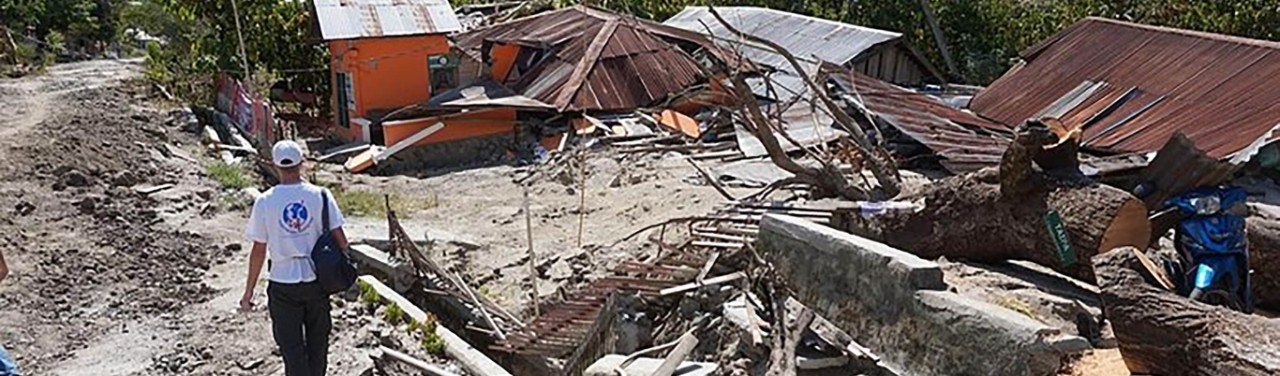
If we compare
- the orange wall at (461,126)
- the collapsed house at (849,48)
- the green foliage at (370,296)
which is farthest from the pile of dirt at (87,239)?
the collapsed house at (849,48)

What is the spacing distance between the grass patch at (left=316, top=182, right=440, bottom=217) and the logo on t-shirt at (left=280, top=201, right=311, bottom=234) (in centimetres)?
815

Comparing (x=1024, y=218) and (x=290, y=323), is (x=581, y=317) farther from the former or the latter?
(x=1024, y=218)

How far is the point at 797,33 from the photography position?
21547mm

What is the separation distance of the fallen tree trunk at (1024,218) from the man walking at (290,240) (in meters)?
4.65

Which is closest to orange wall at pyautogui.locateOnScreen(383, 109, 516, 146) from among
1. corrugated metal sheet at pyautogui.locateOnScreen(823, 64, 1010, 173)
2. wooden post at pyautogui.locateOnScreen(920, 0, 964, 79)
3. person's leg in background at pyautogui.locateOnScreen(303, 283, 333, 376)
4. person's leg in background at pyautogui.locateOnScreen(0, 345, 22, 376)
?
corrugated metal sheet at pyautogui.locateOnScreen(823, 64, 1010, 173)

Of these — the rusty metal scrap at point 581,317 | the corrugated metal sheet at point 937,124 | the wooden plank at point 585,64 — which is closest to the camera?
the rusty metal scrap at point 581,317

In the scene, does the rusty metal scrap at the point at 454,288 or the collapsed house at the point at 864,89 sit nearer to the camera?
the rusty metal scrap at the point at 454,288

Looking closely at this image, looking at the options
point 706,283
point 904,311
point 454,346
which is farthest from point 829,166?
point 454,346

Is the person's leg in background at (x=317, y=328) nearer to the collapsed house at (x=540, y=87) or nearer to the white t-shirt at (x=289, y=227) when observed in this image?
the white t-shirt at (x=289, y=227)

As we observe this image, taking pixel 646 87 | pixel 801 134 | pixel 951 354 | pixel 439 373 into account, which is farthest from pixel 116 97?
pixel 951 354

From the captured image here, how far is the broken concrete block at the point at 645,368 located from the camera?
711 centimetres

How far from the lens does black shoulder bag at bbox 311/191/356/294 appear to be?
19.5 ft

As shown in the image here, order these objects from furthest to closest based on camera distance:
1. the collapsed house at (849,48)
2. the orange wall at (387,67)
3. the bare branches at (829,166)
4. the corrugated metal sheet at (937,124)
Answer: the orange wall at (387,67)
the collapsed house at (849,48)
the corrugated metal sheet at (937,124)
the bare branches at (829,166)

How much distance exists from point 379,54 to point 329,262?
16.2 m
